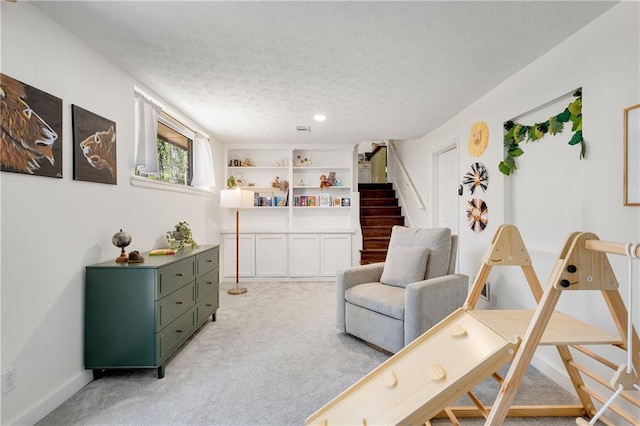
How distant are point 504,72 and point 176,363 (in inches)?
133

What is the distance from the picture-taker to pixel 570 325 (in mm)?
1369

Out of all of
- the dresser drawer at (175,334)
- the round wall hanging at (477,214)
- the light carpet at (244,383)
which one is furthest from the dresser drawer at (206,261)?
the round wall hanging at (477,214)

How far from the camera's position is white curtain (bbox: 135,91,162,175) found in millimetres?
2535

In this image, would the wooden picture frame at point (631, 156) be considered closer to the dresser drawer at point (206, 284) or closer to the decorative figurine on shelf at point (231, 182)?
the dresser drawer at point (206, 284)

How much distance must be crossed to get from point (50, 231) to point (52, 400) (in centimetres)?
96


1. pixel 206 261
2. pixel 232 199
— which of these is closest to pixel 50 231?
pixel 206 261

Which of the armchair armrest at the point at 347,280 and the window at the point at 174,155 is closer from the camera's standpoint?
the armchair armrest at the point at 347,280

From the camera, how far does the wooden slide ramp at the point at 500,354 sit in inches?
44.9

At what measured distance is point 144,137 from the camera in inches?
101

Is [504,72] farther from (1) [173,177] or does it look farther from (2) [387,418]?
(1) [173,177]

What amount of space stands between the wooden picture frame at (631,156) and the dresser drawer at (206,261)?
295 cm

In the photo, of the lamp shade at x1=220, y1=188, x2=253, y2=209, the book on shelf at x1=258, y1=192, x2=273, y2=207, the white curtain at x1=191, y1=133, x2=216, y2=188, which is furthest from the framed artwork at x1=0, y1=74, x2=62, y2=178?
the book on shelf at x1=258, y1=192, x2=273, y2=207

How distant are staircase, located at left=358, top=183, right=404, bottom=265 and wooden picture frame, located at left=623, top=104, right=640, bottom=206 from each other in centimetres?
344

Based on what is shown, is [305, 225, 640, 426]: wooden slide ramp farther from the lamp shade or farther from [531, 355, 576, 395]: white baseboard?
the lamp shade
